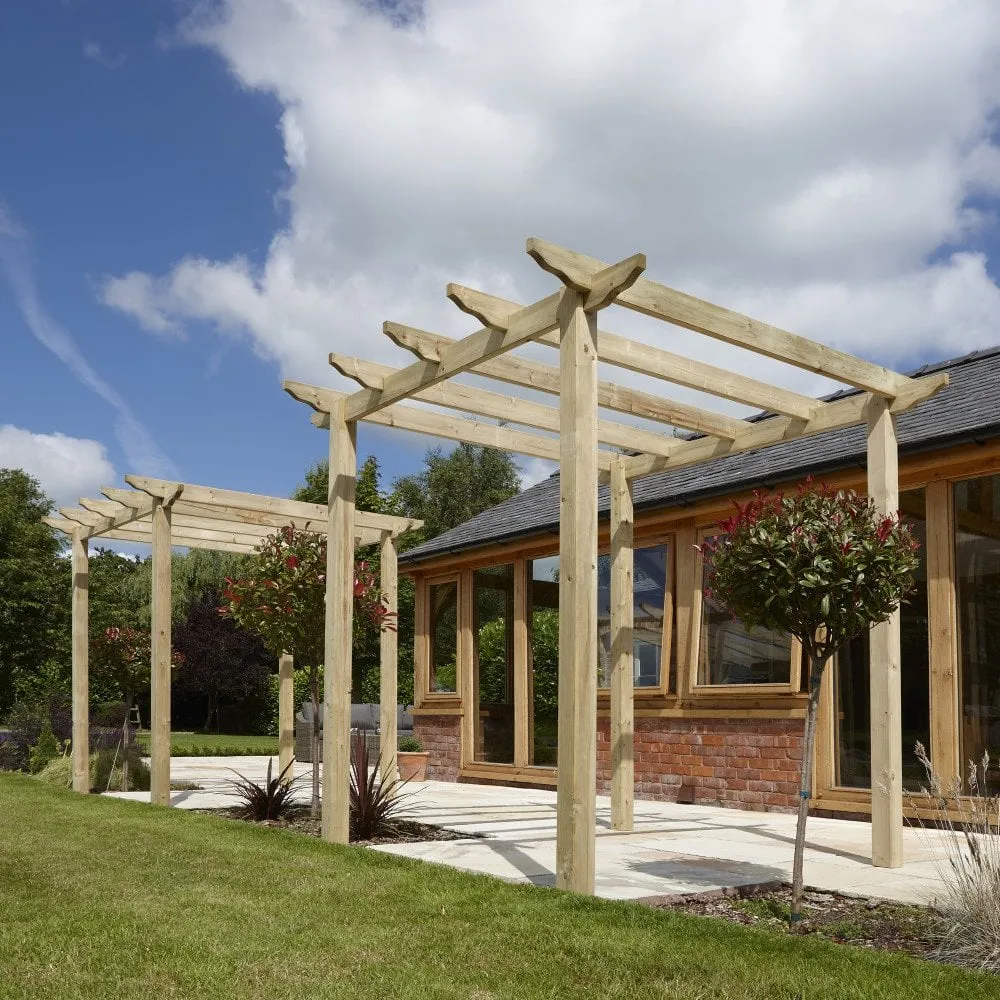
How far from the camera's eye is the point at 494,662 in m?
14.5

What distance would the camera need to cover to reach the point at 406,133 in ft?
38.2

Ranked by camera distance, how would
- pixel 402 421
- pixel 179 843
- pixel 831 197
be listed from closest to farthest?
1. pixel 179 843
2. pixel 402 421
3. pixel 831 197

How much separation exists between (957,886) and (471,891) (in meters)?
2.25

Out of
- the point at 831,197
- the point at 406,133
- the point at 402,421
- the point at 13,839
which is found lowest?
the point at 13,839

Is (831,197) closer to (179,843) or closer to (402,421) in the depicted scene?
(402,421)

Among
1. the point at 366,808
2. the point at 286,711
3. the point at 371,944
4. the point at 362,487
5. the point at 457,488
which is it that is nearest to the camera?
the point at 371,944

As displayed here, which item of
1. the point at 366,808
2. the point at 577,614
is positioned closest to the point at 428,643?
the point at 366,808

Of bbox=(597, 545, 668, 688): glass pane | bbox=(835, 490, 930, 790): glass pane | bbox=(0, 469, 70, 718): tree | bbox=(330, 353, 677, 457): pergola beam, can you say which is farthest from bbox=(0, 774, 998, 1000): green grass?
bbox=(0, 469, 70, 718): tree

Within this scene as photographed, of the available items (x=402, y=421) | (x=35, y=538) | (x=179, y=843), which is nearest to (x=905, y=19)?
(x=402, y=421)

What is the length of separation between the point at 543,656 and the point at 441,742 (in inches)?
98.1

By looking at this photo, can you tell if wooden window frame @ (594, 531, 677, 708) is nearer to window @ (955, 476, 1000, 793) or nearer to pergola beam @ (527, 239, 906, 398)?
window @ (955, 476, 1000, 793)

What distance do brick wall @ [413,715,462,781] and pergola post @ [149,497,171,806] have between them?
17.5 feet

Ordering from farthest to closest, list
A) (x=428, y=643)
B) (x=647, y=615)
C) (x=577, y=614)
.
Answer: (x=428, y=643) → (x=647, y=615) → (x=577, y=614)

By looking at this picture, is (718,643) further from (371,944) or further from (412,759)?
(371,944)
